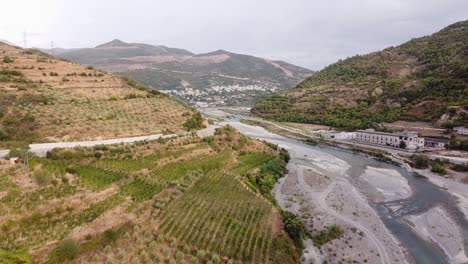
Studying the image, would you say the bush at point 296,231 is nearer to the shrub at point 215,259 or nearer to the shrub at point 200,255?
the shrub at point 215,259

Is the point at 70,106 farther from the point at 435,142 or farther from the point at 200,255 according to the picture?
the point at 435,142

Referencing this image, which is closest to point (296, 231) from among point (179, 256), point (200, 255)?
point (200, 255)

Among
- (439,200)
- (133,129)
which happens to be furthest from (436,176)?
(133,129)

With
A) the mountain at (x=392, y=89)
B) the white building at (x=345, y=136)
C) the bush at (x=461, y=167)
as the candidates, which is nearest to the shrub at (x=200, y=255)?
the bush at (x=461, y=167)

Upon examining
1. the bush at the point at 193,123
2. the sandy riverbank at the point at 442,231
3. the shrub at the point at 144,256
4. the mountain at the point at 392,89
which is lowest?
the sandy riverbank at the point at 442,231

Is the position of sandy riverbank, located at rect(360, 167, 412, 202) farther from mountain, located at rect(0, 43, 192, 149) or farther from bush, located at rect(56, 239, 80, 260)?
bush, located at rect(56, 239, 80, 260)

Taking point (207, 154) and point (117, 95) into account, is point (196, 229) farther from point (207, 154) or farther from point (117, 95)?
point (117, 95)
